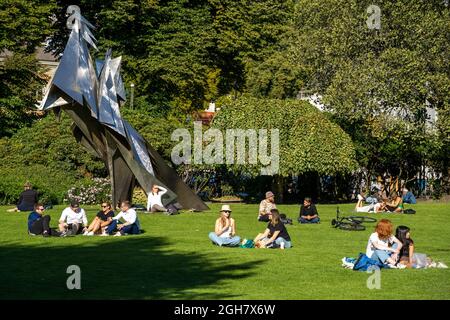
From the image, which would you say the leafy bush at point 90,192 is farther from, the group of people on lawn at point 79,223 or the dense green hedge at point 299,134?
the group of people on lawn at point 79,223

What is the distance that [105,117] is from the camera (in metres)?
33.4

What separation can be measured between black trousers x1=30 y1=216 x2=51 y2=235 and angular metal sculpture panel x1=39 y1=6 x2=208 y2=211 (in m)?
6.45

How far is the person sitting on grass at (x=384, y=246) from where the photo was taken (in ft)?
68.5

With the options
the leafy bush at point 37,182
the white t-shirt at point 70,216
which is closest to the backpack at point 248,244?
the white t-shirt at point 70,216

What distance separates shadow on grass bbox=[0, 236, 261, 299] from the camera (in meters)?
17.1

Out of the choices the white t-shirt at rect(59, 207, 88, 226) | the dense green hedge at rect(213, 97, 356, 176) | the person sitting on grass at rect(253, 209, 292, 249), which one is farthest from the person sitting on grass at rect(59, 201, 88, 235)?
the dense green hedge at rect(213, 97, 356, 176)

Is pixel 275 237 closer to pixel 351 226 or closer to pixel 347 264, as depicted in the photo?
pixel 347 264

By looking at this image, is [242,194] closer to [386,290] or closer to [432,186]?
[432,186]

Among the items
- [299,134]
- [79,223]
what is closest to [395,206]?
[299,134]

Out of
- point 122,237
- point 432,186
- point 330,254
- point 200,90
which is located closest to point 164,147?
point 200,90

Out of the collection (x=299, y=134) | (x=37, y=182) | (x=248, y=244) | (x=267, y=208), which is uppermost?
(x=299, y=134)

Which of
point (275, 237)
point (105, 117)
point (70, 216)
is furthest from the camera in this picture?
point (105, 117)

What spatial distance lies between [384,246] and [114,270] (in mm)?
5654

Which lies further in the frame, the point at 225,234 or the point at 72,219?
the point at 72,219
